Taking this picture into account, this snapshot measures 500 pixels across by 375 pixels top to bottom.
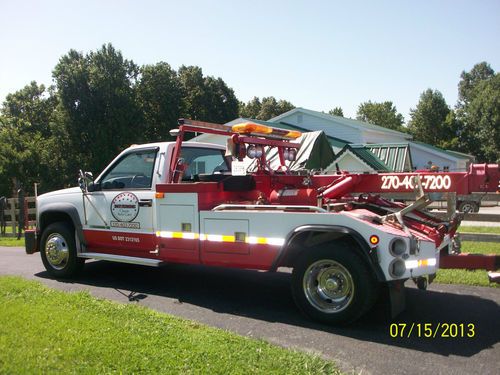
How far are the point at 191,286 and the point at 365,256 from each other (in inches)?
120

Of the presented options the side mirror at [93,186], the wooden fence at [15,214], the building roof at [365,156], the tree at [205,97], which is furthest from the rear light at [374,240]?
the tree at [205,97]

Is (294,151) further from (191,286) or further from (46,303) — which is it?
(46,303)

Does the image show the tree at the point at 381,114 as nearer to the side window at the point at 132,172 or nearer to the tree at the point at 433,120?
the tree at the point at 433,120

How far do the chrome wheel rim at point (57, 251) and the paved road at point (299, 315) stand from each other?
0.32 meters

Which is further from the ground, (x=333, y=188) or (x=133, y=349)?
(x=333, y=188)

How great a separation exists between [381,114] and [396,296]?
3015 inches

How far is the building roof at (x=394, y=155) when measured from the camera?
62.6ft

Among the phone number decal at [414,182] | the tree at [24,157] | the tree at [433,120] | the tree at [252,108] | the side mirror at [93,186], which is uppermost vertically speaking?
the tree at [252,108]

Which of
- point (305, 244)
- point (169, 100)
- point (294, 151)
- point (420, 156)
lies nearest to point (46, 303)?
point (305, 244)

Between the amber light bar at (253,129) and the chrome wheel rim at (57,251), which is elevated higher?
the amber light bar at (253,129)

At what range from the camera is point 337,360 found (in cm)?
389

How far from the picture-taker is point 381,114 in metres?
77.2

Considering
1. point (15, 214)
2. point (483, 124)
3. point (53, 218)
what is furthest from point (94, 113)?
point (483, 124)

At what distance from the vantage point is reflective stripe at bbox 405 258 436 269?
4434 mm
